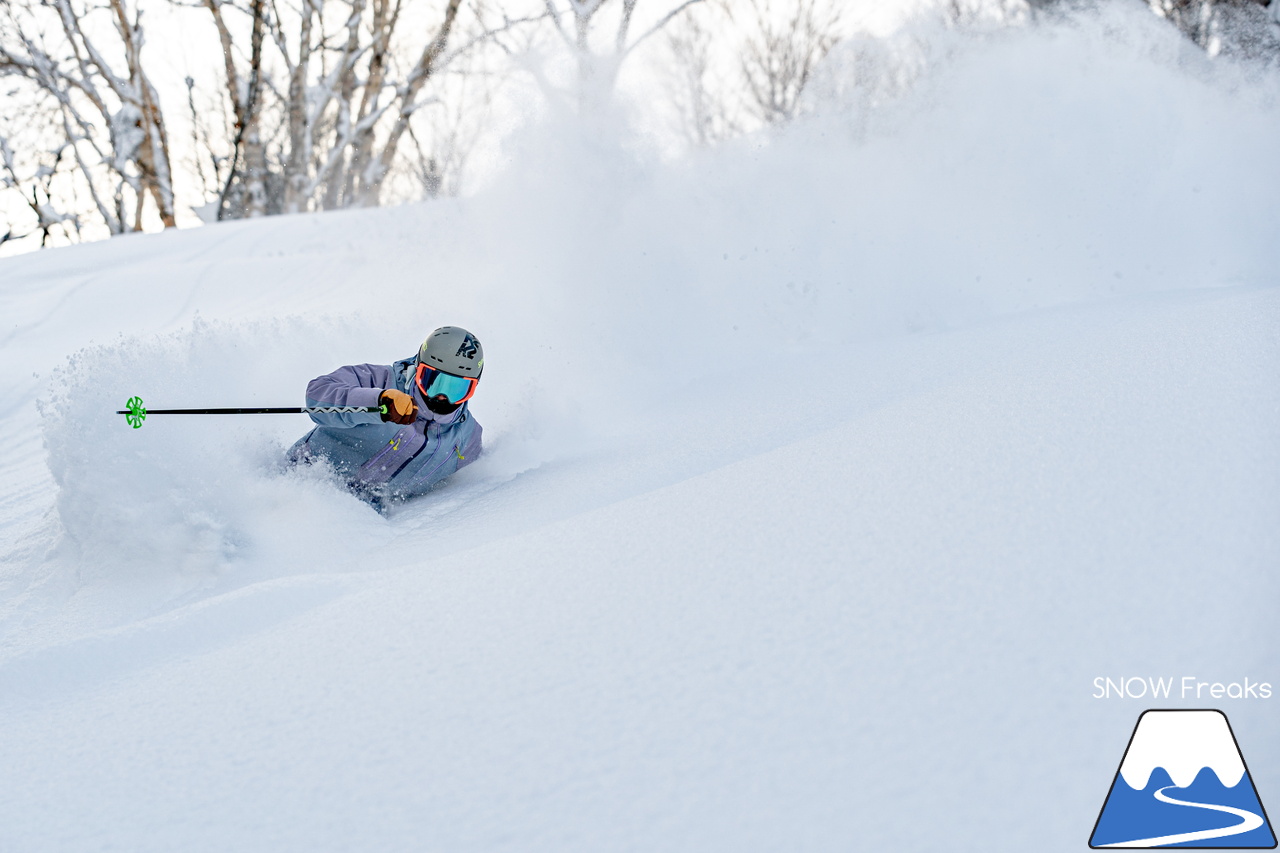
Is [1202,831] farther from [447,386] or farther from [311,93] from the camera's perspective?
[311,93]

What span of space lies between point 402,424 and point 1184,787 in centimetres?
253

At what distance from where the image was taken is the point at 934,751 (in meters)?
1.16

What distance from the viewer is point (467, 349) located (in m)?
3.11

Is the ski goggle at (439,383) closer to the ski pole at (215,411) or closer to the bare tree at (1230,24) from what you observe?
the ski pole at (215,411)

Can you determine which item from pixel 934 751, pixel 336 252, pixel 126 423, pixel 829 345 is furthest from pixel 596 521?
pixel 336 252

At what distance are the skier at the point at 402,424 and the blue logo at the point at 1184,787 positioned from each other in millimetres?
2405

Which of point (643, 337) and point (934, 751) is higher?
point (643, 337)

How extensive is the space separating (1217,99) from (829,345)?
4419mm

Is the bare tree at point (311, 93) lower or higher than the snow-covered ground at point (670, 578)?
higher

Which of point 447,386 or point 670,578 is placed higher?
point 447,386

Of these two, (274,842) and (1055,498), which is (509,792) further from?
(1055,498)

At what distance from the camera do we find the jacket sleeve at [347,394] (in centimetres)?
295

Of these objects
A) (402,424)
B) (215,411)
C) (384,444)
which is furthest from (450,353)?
(215,411)

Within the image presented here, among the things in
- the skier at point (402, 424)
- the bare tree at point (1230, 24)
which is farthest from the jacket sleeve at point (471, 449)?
the bare tree at point (1230, 24)
